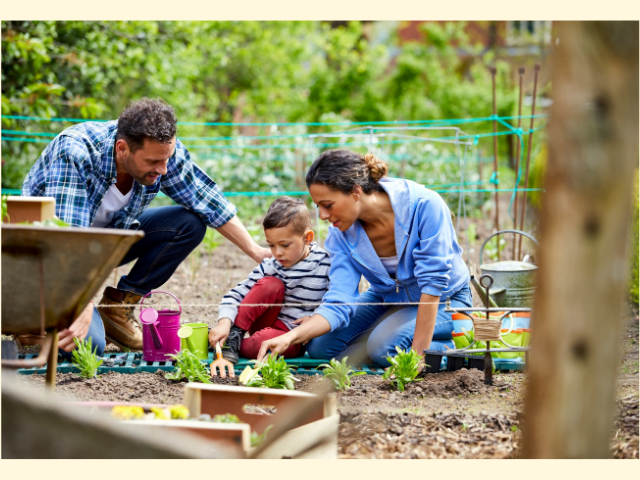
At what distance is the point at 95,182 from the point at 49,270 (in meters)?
1.34

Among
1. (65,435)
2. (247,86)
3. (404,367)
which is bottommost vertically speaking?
(404,367)

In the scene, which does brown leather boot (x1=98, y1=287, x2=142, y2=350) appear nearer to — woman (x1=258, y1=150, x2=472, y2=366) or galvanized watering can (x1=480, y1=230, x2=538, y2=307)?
woman (x1=258, y1=150, x2=472, y2=366)

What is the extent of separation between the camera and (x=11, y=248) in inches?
75.5

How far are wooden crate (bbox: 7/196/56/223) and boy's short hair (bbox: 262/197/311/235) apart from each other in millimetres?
1137

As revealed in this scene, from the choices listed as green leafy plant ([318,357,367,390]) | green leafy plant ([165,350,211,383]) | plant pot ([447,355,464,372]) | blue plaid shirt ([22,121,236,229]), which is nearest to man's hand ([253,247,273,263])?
blue plaid shirt ([22,121,236,229])

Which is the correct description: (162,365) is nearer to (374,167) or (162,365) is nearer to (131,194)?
(131,194)

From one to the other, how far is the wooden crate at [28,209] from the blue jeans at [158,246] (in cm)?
128

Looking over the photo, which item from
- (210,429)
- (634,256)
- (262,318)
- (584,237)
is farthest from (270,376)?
(634,256)

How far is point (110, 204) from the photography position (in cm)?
335

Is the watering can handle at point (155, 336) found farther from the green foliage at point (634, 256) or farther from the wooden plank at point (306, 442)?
the green foliage at point (634, 256)

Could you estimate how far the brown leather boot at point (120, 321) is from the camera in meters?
3.57

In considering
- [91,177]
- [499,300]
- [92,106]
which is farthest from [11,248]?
[92,106]

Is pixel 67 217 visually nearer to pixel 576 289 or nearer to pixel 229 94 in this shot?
pixel 576 289

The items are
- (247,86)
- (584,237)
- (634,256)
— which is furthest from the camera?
(247,86)
